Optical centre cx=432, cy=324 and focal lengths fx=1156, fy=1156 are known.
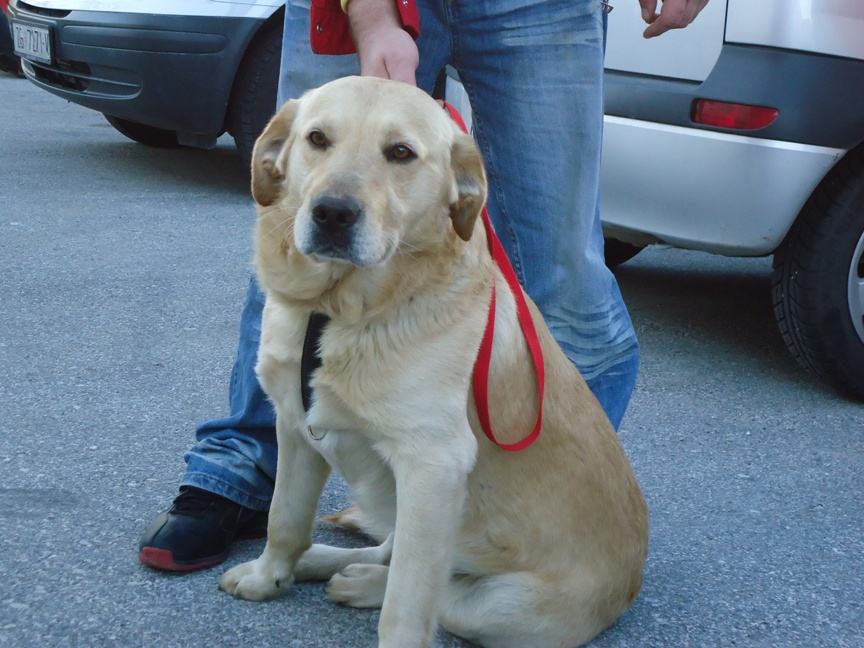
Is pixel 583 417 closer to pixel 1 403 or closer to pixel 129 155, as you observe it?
pixel 1 403

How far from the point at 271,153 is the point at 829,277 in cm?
230

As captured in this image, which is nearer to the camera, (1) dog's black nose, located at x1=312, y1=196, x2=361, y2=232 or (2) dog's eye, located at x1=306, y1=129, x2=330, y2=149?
(1) dog's black nose, located at x1=312, y1=196, x2=361, y2=232

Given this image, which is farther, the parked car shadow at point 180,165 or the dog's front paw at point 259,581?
the parked car shadow at point 180,165

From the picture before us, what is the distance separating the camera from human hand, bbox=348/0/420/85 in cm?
237

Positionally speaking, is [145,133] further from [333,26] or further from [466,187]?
[466,187]

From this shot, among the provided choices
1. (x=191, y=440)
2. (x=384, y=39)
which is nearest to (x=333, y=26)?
(x=384, y=39)

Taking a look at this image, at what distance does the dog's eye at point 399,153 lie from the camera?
87.9 inches

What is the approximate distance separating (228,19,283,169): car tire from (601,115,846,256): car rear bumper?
281 centimetres

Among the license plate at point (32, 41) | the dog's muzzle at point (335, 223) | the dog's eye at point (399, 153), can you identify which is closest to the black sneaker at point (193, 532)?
the dog's muzzle at point (335, 223)

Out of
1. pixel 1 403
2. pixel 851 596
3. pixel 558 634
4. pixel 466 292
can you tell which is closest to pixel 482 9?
pixel 466 292

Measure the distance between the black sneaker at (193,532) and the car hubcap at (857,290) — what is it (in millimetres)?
2251

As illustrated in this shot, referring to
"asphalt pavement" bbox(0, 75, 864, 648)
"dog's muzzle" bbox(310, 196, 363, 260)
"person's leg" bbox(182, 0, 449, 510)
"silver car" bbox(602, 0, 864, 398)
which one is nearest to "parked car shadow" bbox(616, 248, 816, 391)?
"asphalt pavement" bbox(0, 75, 864, 648)

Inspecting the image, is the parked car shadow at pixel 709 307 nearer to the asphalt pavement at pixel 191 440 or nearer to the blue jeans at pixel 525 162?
the asphalt pavement at pixel 191 440

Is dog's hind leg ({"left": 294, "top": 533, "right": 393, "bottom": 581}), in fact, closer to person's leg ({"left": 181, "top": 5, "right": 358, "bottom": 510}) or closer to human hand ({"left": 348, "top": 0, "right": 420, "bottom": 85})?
person's leg ({"left": 181, "top": 5, "right": 358, "bottom": 510})
